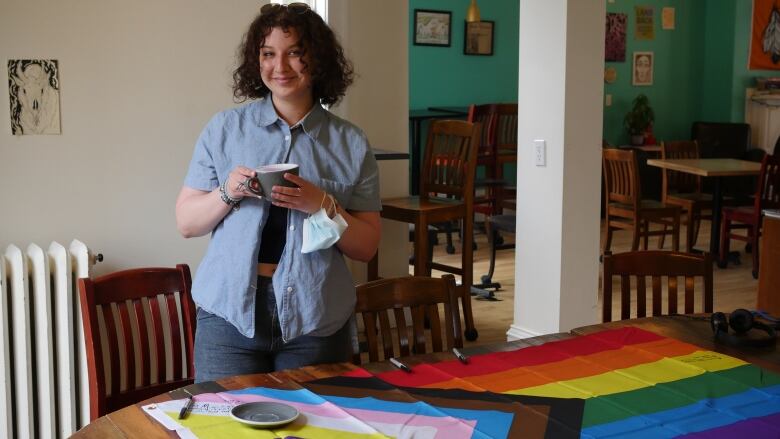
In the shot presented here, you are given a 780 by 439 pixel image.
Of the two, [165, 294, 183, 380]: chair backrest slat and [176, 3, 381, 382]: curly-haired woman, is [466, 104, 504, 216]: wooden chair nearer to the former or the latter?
[165, 294, 183, 380]: chair backrest slat

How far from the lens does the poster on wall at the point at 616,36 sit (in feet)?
30.9

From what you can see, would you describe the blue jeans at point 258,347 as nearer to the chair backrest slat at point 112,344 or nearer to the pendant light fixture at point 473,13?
the chair backrest slat at point 112,344

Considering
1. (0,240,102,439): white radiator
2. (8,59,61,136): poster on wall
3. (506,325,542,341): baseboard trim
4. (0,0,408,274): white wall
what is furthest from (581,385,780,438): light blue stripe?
(506,325,542,341): baseboard trim

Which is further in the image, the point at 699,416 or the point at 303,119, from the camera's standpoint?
the point at 303,119

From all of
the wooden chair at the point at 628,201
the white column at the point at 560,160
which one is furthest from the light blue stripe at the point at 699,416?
the wooden chair at the point at 628,201

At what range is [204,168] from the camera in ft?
7.16

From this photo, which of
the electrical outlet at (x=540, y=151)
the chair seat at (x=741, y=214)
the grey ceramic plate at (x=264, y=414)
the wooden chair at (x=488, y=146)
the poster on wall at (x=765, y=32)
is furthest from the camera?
the poster on wall at (x=765, y=32)

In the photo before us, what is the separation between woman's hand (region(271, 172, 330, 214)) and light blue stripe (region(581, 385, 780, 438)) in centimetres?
73

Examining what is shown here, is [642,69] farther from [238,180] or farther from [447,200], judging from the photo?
[238,180]

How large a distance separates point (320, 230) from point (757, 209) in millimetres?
5069

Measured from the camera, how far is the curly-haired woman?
2.10 meters

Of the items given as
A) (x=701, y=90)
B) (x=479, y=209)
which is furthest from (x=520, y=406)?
(x=701, y=90)

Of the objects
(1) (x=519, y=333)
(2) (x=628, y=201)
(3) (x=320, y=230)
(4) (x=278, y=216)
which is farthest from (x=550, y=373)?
(2) (x=628, y=201)

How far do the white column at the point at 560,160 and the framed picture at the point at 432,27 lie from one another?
4.28m
